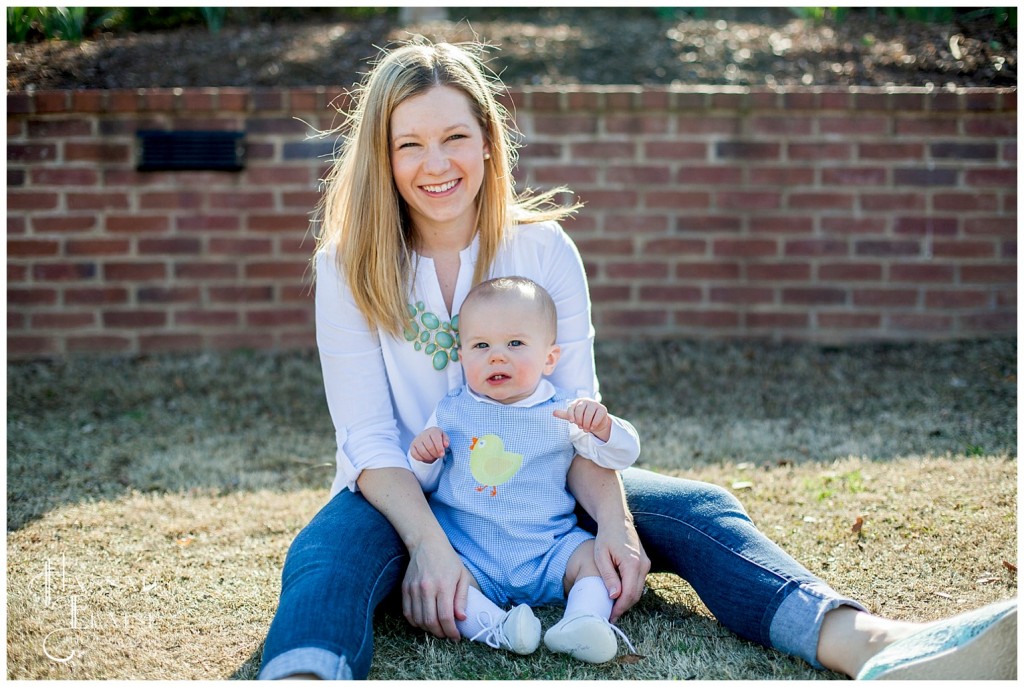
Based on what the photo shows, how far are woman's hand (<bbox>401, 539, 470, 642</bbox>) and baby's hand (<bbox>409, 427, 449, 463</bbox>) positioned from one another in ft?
0.66

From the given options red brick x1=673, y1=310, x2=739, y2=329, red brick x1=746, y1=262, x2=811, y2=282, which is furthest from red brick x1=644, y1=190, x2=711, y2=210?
red brick x1=673, y1=310, x2=739, y2=329

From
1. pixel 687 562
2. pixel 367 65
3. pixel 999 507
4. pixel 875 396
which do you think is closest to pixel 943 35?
pixel 875 396

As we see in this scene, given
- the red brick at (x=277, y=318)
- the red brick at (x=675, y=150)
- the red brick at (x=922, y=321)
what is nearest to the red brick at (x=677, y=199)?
the red brick at (x=675, y=150)

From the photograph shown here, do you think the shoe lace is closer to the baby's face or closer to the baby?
the baby

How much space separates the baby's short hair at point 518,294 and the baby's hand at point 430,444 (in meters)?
0.31

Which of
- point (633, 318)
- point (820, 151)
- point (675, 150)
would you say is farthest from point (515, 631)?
point (820, 151)

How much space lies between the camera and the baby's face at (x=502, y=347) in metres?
2.18

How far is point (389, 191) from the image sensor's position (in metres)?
2.32

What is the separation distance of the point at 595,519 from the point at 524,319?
484mm

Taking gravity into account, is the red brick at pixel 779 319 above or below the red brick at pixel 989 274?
below

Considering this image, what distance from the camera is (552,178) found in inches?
180

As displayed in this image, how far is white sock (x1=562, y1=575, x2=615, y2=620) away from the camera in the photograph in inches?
79.0

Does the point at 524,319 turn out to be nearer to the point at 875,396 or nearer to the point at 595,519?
the point at 595,519

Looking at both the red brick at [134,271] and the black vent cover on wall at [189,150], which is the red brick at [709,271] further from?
the red brick at [134,271]
